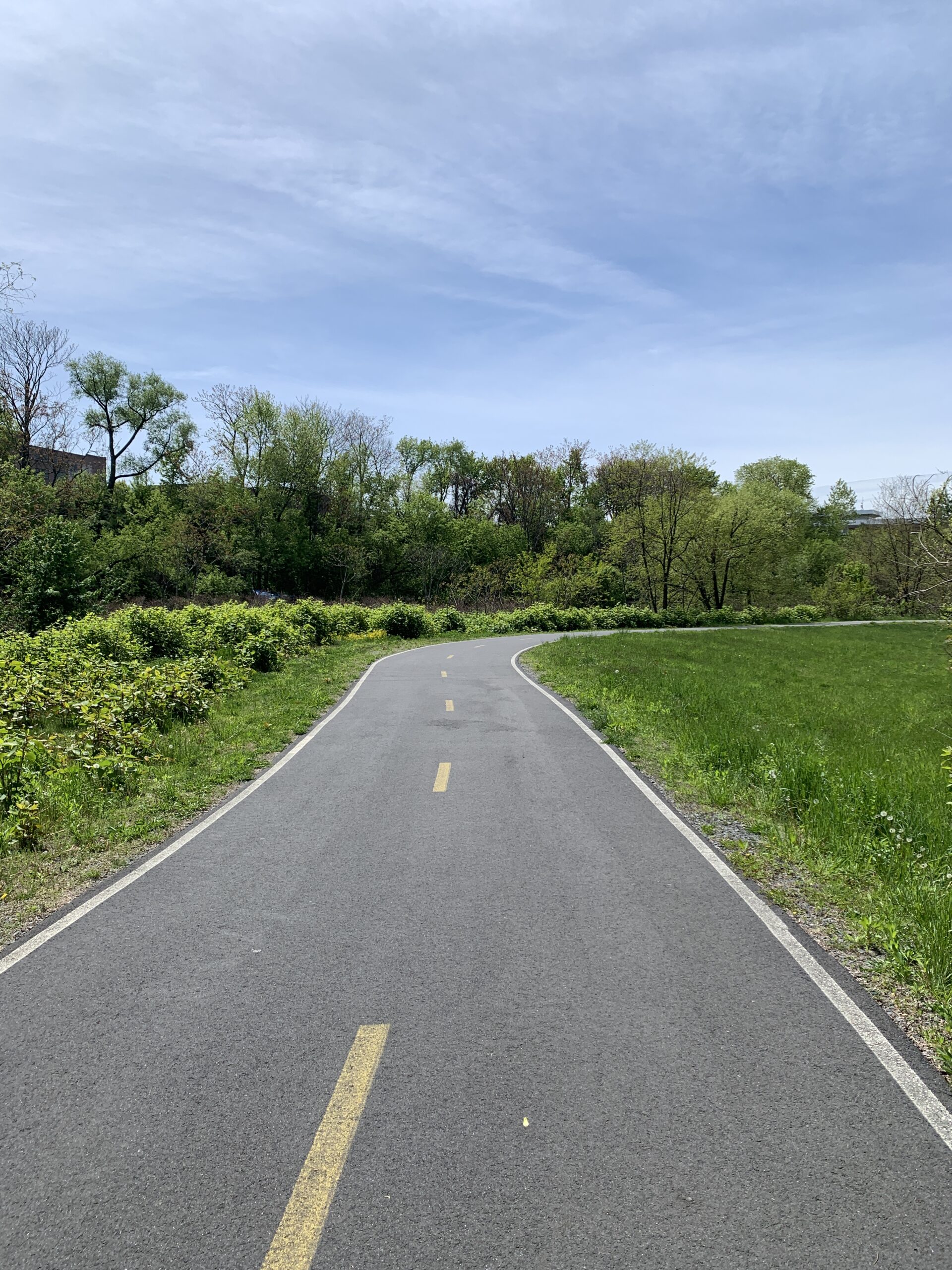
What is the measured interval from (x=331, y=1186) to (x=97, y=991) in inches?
96.3

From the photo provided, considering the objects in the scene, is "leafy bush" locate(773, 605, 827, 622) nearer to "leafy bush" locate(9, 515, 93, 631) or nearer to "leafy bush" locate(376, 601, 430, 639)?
"leafy bush" locate(376, 601, 430, 639)

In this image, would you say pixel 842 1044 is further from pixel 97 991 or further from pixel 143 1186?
pixel 97 991

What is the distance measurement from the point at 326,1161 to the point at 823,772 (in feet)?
24.9

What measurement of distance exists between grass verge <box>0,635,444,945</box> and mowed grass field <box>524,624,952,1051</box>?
594cm

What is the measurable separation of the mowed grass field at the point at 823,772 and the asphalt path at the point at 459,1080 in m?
0.74

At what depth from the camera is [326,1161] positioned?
3.17 m

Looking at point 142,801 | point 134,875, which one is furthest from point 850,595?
point 134,875

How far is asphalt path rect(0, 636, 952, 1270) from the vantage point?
2834 mm

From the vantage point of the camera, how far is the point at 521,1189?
9.88ft

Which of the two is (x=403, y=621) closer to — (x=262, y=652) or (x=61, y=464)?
(x=262, y=652)

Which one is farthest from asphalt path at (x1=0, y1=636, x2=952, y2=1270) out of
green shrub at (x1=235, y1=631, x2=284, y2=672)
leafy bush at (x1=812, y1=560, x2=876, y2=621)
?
leafy bush at (x1=812, y1=560, x2=876, y2=621)

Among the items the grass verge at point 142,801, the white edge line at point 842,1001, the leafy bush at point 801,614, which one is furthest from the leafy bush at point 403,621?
the leafy bush at point 801,614

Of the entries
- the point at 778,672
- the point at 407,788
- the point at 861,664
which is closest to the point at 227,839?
the point at 407,788

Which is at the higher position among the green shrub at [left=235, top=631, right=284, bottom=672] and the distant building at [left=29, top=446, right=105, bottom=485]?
the distant building at [left=29, top=446, right=105, bottom=485]
